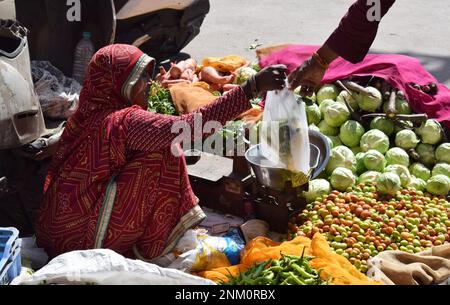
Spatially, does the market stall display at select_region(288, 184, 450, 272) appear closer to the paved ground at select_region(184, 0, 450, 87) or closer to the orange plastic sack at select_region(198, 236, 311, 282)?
the orange plastic sack at select_region(198, 236, 311, 282)

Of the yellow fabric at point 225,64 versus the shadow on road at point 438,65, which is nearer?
the yellow fabric at point 225,64

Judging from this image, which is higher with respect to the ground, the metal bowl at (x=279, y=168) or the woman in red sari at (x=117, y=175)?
the woman in red sari at (x=117, y=175)

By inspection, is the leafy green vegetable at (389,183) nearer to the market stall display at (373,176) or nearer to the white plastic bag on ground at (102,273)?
the market stall display at (373,176)

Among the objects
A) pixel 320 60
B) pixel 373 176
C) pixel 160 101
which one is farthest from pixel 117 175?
pixel 160 101

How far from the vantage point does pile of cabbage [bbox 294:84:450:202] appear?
409 centimetres

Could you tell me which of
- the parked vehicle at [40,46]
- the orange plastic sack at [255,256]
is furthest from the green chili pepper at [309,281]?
the parked vehicle at [40,46]

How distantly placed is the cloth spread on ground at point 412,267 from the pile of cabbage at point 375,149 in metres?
0.59

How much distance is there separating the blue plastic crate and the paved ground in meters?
4.31

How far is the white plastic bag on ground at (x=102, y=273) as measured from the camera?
2.77 meters

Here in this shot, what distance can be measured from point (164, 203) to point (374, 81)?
221 centimetres

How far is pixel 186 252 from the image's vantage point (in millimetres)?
3367

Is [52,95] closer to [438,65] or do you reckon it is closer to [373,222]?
[373,222]

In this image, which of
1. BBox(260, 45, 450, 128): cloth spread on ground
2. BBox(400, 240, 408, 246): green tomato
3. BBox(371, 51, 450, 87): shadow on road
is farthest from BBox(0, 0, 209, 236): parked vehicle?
BBox(371, 51, 450, 87): shadow on road
